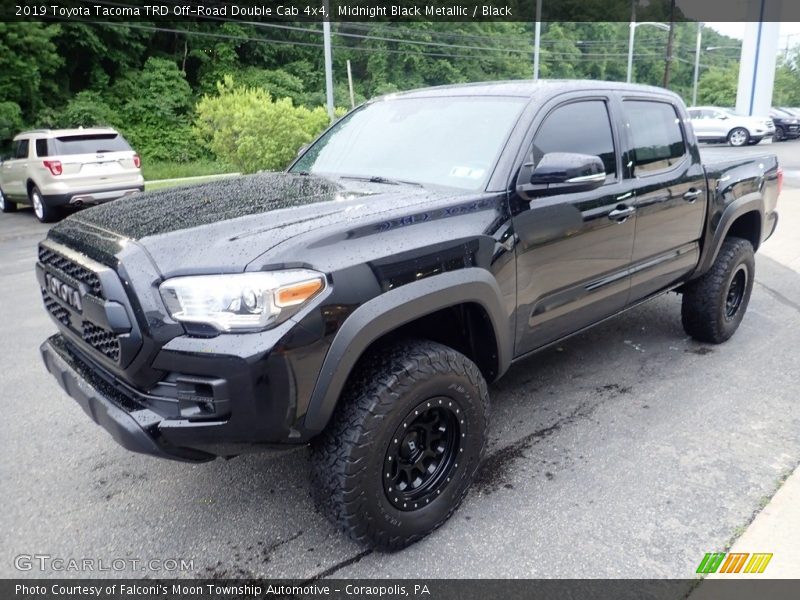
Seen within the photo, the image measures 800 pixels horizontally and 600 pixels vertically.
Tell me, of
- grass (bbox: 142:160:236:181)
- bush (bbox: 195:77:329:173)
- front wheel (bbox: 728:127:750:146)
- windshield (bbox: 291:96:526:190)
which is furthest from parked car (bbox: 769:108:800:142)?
windshield (bbox: 291:96:526:190)

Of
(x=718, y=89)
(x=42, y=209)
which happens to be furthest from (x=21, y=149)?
(x=718, y=89)

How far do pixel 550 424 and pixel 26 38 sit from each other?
2369 cm

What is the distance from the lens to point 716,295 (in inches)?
181

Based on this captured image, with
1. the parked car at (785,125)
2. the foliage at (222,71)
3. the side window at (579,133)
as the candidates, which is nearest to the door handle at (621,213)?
the side window at (579,133)

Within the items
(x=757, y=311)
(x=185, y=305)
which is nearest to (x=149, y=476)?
(x=185, y=305)

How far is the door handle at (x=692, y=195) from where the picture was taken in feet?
13.6

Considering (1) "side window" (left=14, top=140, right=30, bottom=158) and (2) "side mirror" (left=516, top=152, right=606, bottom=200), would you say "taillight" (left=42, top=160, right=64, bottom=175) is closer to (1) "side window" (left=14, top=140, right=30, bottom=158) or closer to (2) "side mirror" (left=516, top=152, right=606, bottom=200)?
(1) "side window" (left=14, top=140, right=30, bottom=158)

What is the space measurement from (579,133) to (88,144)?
35.9 feet

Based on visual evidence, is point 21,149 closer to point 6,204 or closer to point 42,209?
point 42,209

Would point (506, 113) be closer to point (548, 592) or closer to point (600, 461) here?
point (600, 461)

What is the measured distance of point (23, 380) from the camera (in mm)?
4371

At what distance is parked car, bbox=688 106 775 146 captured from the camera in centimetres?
2723

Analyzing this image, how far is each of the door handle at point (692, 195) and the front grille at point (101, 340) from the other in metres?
3.50

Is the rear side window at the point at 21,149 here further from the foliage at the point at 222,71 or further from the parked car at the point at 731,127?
the parked car at the point at 731,127
